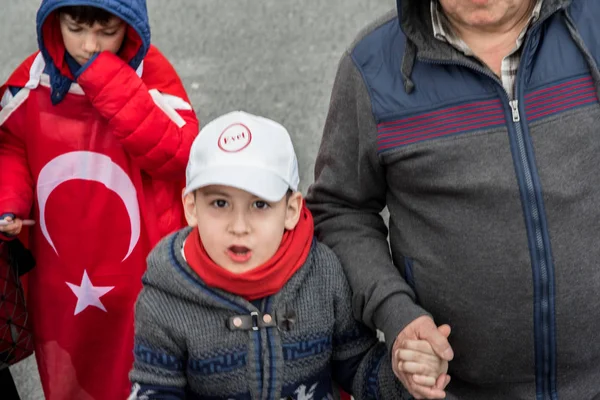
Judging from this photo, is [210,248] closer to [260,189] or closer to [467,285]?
[260,189]

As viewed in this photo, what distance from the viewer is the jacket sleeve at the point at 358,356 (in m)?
2.35

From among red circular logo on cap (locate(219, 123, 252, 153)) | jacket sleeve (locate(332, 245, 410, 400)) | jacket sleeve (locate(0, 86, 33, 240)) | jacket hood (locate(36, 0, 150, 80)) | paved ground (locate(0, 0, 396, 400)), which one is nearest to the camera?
red circular logo on cap (locate(219, 123, 252, 153))

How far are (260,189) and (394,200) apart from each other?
380mm

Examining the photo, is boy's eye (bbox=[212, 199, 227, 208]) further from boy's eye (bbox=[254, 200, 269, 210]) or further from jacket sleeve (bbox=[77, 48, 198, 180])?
jacket sleeve (bbox=[77, 48, 198, 180])

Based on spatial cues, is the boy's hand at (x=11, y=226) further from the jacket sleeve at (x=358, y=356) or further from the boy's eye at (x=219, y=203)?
the jacket sleeve at (x=358, y=356)

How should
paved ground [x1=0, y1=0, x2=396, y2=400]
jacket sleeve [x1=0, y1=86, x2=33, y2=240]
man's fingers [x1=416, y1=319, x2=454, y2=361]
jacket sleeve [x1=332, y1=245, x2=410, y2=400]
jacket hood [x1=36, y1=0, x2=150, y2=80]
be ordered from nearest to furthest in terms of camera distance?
1. man's fingers [x1=416, y1=319, x2=454, y2=361]
2. jacket sleeve [x1=332, y1=245, x2=410, y2=400]
3. jacket hood [x1=36, y1=0, x2=150, y2=80]
4. jacket sleeve [x1=0, y1=86, x2=33, y2=240]
5. paved ground [x1=0, y1=0, x2=396, y2=400]

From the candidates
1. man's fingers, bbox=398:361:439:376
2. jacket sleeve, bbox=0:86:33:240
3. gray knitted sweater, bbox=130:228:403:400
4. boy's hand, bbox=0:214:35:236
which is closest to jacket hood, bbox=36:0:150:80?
jacket sleeve, bbox=0:86:33:240

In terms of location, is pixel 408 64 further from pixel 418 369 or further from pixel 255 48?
pixel 255 48

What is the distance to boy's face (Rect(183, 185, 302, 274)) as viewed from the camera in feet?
7.27

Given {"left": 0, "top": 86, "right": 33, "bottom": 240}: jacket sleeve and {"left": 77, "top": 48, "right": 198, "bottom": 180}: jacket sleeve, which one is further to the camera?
{"left": 0, "top": 86, "right": 33, "bottom": 240}: jacket sleeve

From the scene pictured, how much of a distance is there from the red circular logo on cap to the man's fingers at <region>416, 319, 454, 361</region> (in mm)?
→ 542

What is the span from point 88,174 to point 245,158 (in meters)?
0.84

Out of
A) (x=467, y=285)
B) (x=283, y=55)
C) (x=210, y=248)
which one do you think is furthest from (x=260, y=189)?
(x=283, y=55)

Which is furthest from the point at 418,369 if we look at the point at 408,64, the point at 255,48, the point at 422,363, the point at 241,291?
the point at 255,48
